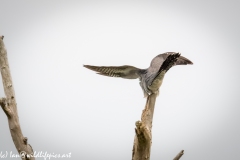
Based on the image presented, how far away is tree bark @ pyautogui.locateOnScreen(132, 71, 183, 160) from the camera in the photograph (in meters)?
1.95

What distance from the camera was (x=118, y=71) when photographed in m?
2.44

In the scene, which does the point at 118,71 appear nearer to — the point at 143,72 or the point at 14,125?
the point at 143,72

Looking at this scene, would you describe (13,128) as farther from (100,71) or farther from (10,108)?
(100,71)

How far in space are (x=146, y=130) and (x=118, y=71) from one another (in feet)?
2.08

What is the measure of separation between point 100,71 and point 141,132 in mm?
697

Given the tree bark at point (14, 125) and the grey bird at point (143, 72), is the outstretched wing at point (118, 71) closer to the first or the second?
the grey bird at point (143, 72)

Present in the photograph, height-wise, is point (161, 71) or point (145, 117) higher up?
point (161, 71)

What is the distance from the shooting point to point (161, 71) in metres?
2.22

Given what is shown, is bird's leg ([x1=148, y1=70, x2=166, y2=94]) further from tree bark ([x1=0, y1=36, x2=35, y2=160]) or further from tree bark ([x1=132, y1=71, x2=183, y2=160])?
tree bark ([x1=0, y1=36, x2=35, y2=160])

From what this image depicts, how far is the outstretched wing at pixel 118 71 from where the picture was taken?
2408 mm

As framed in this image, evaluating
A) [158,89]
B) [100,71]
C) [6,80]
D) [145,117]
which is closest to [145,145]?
[145,117]

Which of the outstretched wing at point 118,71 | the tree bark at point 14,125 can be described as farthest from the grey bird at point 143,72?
the tree bark at point 14,125

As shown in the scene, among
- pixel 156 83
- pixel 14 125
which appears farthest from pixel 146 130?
pixel 14 125

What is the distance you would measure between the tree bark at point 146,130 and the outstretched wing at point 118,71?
203 mm
